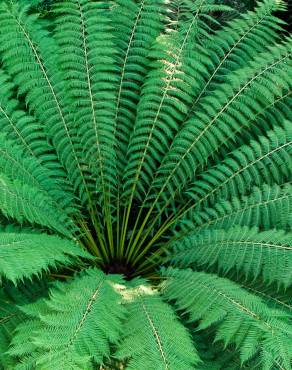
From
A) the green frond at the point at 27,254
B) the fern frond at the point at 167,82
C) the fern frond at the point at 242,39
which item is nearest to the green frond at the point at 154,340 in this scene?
the green frond at the point at 27,254

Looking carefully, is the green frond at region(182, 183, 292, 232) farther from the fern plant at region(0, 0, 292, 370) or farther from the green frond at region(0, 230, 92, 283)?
the green frond at region(0, 230, 92, 283)

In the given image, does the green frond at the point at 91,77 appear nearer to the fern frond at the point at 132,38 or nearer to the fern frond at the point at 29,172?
the fern frond at the point at 132,38

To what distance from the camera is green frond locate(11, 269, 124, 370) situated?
1.96 metres

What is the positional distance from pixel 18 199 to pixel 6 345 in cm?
81

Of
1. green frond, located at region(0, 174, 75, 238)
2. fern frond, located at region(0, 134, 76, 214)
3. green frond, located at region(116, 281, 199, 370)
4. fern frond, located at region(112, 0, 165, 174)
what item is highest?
fern frond, located at region(112, 0, 165, 174)

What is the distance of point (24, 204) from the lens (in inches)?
108

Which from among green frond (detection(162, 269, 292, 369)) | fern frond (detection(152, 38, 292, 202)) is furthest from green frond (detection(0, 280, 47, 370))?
fern frond (detection(152, 38, 292, 202))

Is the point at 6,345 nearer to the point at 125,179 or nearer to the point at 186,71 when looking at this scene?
the point at 125,179

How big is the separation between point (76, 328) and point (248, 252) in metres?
1.13

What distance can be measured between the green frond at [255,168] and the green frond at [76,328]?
52.0 inches

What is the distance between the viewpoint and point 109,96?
355 centimetres

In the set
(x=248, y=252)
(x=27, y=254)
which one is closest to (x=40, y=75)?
(x=27, y=254)

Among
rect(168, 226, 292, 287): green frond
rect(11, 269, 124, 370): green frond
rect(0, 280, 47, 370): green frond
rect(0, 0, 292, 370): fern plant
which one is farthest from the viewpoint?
rect(0, 0, 292, 370): fern plant

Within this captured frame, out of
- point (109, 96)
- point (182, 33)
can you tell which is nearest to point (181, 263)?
point (109, 96)
